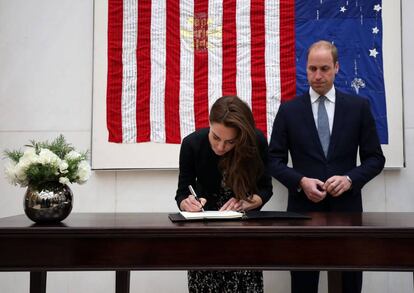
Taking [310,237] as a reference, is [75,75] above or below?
above

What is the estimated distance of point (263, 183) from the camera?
6.95ft

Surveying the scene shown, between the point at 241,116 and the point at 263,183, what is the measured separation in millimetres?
388

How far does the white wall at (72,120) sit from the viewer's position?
9.37ft

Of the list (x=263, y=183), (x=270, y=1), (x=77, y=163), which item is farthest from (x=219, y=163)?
(x=270, y=1)

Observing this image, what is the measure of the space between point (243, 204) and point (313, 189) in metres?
0.43

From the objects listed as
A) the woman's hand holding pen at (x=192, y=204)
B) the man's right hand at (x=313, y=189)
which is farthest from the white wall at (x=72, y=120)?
the woman's hand holding pen at (x=192, y=204)

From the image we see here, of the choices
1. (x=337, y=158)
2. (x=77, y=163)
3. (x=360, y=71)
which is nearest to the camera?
(x=77, y=163)

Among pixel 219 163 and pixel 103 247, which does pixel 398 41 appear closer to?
pixel 219 163

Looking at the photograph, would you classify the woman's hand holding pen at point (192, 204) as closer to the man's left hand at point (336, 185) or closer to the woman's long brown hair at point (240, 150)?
the woman's long brown hair at point (240, 150)

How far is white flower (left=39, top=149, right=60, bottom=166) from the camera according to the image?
1699 mm

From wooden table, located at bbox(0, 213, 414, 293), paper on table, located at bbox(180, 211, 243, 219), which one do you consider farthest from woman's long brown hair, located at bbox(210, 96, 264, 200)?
wooden table, located at bbox(0, 213, 414, 293)

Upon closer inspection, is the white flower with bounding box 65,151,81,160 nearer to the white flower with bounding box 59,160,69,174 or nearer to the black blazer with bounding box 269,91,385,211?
the white flower with bounding box 59,160,69,174

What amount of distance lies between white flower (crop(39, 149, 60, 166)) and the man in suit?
115cm

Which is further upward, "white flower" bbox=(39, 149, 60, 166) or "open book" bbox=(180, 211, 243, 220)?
"white flower" bbox=(39, 149, 60, 166)
